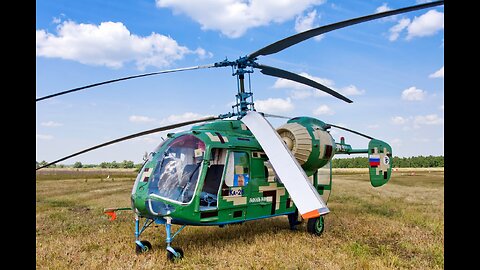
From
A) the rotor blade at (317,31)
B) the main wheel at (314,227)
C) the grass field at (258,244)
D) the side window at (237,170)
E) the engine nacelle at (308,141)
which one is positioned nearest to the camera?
the rotor blade at (317,31)

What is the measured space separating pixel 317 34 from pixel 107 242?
23.3 ft

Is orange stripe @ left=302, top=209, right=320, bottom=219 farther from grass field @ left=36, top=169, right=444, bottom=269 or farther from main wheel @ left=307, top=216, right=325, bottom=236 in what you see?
main wheel @ left=307, top=216, right=325, bottom=236

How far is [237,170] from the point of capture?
857 cm

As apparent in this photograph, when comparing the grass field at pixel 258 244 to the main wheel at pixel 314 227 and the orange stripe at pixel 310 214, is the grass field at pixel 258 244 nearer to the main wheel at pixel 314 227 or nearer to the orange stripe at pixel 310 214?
the main wheel at pixel 314 227

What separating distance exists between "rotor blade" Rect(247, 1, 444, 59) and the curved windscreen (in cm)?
253

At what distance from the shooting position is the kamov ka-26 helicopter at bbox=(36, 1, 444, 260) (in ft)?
23.2

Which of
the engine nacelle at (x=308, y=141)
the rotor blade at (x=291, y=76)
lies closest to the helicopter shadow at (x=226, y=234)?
the engine nacelle at (x=308, y=141)

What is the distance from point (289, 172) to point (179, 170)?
250 centimetres

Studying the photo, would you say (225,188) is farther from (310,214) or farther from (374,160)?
(374,160)

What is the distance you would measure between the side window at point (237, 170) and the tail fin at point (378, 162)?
14.5 feet

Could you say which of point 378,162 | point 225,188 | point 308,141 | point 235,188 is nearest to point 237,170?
point 235,188

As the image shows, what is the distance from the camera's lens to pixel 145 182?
311 inches

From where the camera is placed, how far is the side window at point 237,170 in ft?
27.5

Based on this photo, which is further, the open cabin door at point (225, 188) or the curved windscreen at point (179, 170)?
the open cabin door at point (225, 188)
